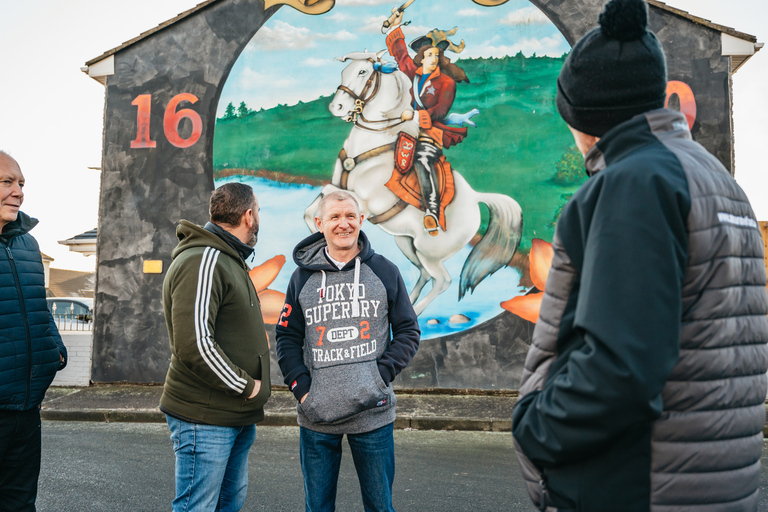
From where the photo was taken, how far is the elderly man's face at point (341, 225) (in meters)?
2.76

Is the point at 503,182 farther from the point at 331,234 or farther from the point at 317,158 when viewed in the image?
the point at 331,234

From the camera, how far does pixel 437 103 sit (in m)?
7.96

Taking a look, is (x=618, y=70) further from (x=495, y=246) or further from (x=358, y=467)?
(x=495, y=246)

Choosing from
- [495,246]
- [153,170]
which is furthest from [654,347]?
[153,170]

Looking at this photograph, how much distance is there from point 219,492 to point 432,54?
699 centimetres

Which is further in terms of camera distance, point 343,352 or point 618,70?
point 343,352

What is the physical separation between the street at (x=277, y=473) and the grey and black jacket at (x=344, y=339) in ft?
Answer: 5.23

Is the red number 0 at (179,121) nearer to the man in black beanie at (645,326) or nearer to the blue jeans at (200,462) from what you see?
the blue jeans at (200,462)

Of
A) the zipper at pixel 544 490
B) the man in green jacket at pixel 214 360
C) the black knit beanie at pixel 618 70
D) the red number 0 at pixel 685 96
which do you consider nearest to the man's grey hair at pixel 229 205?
the man in green jacket at pixel 214 360

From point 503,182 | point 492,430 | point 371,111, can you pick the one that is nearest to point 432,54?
point 371,111

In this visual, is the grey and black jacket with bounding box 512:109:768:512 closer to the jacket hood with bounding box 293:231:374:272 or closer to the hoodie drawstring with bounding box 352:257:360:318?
the hoodie drawstring with bounding box 352:257:360:318

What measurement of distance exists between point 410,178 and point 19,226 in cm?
569

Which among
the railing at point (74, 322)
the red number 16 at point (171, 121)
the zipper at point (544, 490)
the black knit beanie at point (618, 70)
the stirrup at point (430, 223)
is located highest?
the red number 16 at point (171, 121)

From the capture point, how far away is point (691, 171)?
112 centimetres
